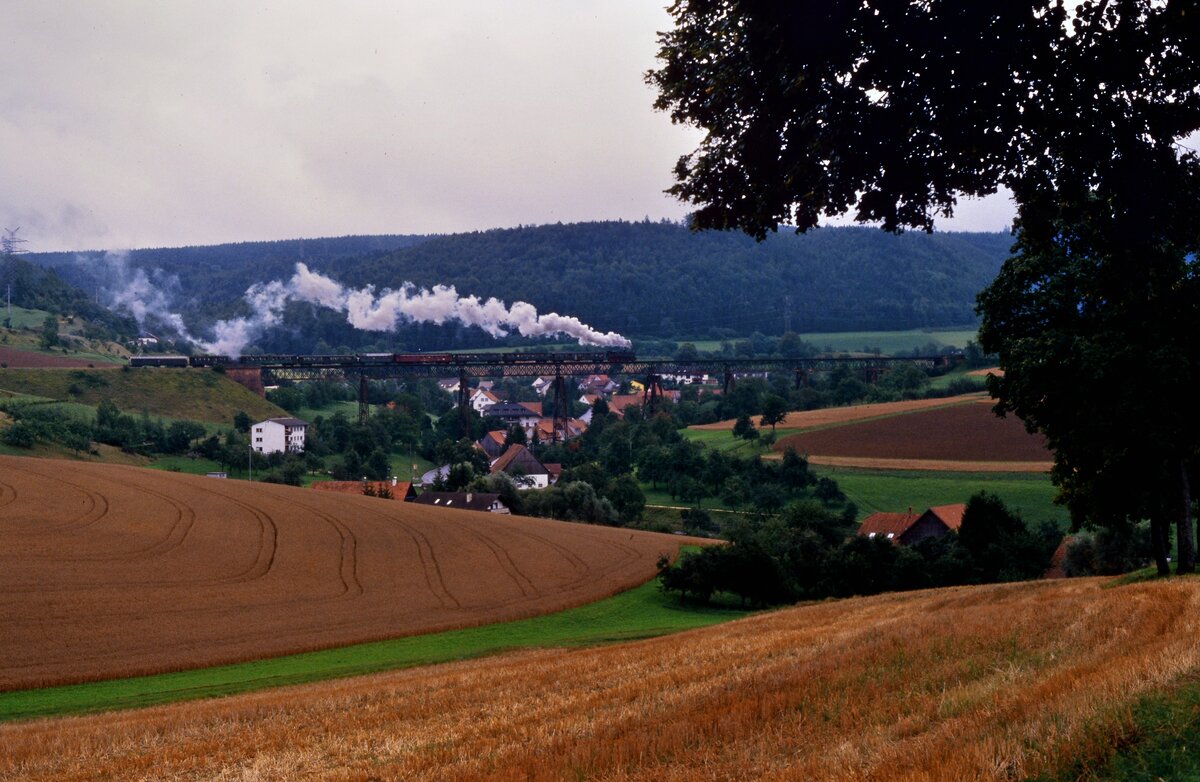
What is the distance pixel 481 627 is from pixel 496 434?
4128 inches

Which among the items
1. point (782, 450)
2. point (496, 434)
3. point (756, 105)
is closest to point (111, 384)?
point (496, 434)

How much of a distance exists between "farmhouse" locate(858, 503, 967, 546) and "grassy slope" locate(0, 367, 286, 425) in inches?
2873

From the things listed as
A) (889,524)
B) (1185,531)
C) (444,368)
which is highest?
(1185,531)

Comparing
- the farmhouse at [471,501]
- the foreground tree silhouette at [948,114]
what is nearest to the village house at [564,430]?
the farmhouse at [471,501]

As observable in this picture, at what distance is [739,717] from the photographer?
9773 millimetres

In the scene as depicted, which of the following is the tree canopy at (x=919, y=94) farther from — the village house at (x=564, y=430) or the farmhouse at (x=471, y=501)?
the village house at (x=564, y=430)

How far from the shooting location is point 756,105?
11.8 metres

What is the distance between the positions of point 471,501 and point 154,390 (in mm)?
57103

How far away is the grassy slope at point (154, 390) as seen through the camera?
11381 cm

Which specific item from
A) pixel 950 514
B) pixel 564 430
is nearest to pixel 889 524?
pixel 950 514

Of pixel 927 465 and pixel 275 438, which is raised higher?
pixel 927 465

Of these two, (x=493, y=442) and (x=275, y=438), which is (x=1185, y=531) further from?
(x=493, y=442)

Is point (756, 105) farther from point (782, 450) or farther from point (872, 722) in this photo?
point (782, 450)

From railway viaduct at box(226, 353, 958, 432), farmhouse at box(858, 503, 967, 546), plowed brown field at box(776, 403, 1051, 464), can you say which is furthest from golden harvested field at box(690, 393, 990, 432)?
farmhouse at box(858, 503, 967, 546)
